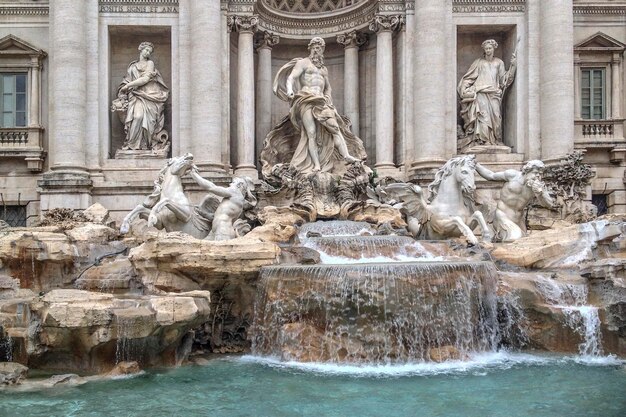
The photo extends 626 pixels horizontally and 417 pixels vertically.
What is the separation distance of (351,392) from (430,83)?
11.0 m

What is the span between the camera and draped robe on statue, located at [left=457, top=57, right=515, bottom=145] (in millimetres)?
18078

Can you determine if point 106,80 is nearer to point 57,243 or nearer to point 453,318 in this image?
point 57,243

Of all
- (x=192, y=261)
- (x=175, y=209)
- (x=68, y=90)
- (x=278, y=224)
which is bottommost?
(x=192, y=261)

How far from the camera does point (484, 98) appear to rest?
18125 mm

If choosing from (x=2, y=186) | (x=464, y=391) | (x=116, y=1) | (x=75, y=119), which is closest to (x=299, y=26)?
(x=116, y=1)

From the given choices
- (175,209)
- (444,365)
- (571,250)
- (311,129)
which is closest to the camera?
(444,365)

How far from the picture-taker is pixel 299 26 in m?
19.6

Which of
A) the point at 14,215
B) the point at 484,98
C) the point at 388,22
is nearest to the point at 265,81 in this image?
the point at 388,22

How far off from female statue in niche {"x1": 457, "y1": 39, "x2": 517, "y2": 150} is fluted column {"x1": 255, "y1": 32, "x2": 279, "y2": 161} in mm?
5650

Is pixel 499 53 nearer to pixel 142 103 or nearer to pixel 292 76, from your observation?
pixel 292 76

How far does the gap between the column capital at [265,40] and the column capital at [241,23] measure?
94 centimetres

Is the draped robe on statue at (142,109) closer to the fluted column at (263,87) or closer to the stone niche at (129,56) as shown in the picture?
→ the stone niche at (129,56)

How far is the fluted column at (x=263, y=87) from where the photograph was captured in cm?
1914

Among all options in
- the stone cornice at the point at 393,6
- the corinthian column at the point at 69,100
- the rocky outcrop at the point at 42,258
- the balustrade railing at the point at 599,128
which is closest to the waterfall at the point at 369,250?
the rocky outcrop at the point at 42,258
